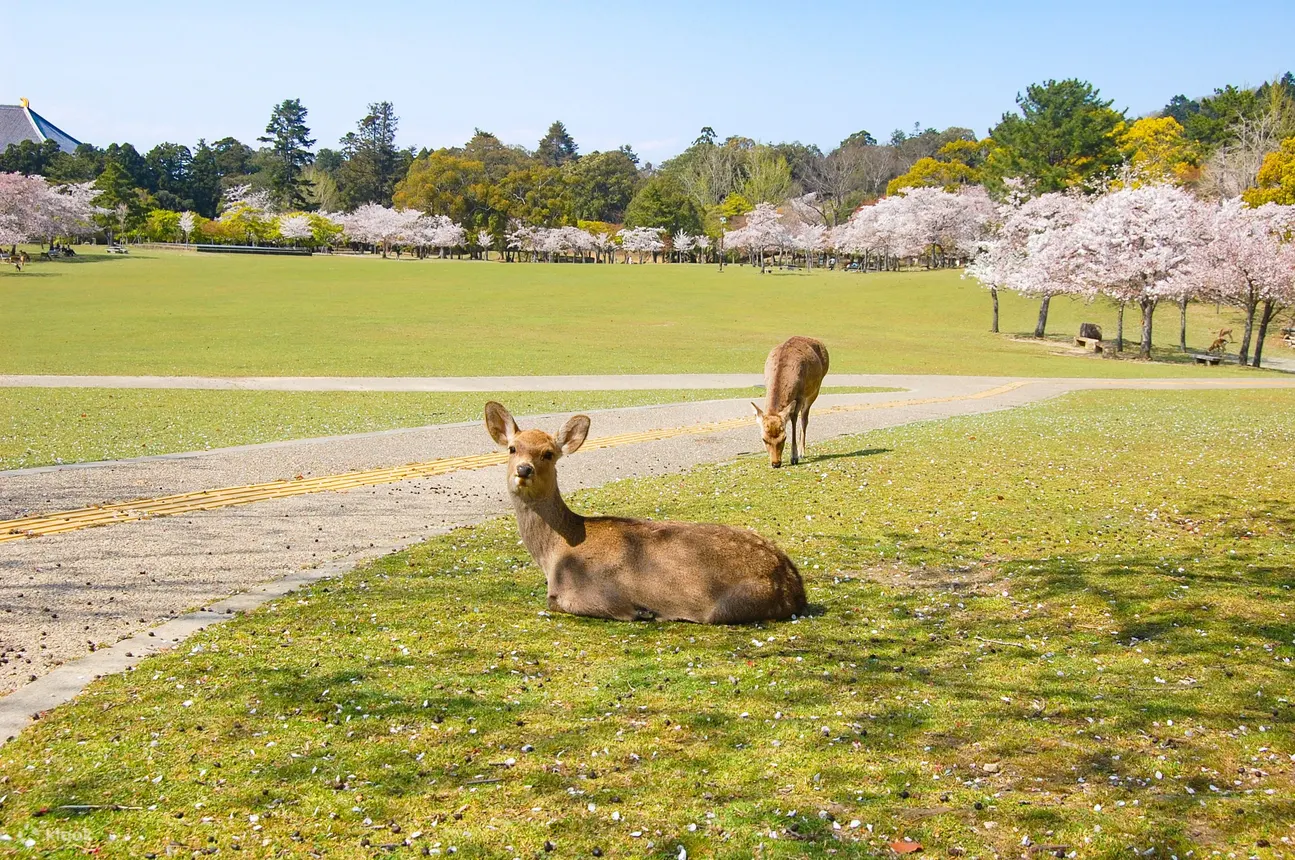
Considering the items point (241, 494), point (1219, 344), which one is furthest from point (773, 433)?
point (1219, 344)

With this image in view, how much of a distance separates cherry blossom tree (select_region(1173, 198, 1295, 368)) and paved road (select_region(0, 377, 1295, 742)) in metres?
37.7

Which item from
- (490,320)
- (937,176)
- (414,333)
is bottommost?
(414,333)

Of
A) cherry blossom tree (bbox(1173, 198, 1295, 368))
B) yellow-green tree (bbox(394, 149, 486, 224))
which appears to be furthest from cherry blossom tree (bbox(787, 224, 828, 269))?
cherry blossom tree (bbox(1173, 198, 1295, 368))

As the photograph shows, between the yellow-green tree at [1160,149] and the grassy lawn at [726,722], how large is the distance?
86.3 meters

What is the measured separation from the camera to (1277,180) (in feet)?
284

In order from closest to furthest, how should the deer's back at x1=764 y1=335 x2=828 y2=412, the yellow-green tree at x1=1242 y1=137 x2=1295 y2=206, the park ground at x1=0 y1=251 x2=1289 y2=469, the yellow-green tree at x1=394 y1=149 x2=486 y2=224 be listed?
1. the deer's back at x1=764 y1=335 x2=828 y2=412
2. the park ground at x1=0 y1=251 x2=1289 y2=469
3. the yellow-green tree at x1=1242 y1=137 x2=1295 y2=206
4. the yellow-green tree at x1=394 y1=149 x2=486 y2=224

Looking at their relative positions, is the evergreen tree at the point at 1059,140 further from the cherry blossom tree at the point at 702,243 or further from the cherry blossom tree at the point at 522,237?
the cherry blossom tree at the point at 522,237

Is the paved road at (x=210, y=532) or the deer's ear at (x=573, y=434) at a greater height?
the deer's ear at (x=573, y=434)

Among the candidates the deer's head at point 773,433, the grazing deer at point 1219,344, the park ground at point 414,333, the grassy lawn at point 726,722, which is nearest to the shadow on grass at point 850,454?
the deer's head at point 773,433

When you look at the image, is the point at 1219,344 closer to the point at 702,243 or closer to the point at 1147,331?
the point at 1147,331

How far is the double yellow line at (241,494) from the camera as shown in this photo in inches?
489

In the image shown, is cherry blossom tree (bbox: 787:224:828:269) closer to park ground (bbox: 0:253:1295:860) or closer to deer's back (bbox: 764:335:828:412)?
deer's back (bbox: 764:335:828:412)

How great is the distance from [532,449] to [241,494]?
780 centimetres

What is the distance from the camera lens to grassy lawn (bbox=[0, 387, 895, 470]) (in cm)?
1875
